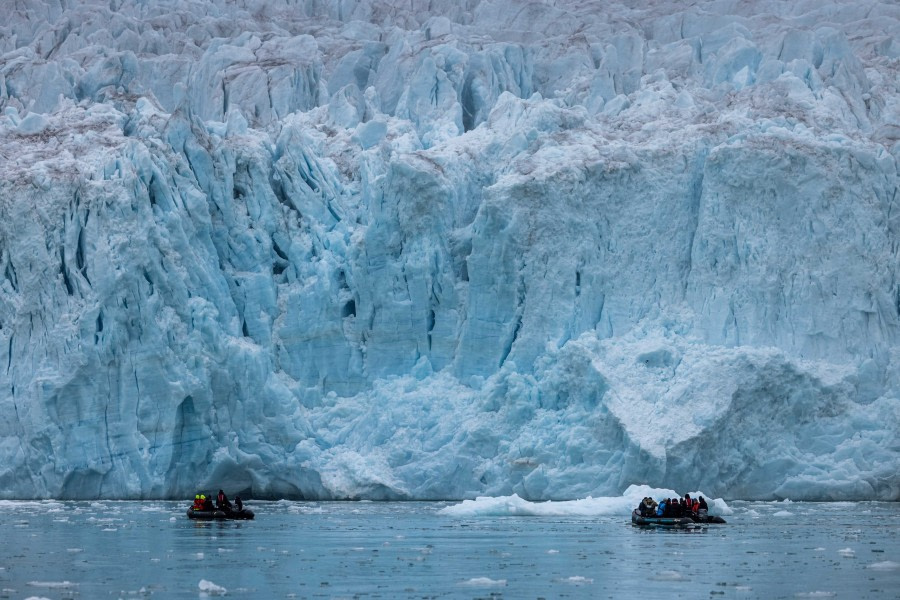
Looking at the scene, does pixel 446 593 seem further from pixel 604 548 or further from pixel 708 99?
pixel 708 99

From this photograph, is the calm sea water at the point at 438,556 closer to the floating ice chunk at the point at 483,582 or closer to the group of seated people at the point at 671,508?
the floating ice chunk at the point at 483,582

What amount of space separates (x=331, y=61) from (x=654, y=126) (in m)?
10.1

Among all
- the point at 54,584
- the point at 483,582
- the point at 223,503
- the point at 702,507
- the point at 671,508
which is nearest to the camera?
the point at 54,584

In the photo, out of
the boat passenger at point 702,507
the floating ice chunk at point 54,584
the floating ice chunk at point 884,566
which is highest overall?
the boat passenger at point 702,507

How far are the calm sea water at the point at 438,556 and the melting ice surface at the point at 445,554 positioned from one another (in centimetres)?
3

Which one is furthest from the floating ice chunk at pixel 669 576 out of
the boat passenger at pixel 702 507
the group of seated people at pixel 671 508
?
the boat passenger at pixel 702 507

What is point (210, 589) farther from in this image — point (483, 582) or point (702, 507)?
point (702, 507)

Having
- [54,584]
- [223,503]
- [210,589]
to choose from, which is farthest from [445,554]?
[223,503]

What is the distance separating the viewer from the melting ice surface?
1655 centimetres

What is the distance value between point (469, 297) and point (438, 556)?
13007 mm

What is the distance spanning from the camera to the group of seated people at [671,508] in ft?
84.5

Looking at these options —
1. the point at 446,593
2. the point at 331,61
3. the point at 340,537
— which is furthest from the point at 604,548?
the point at 331,61

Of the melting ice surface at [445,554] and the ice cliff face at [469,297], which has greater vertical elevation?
the ice cliff face at [469,297]

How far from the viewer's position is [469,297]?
3244 cm
